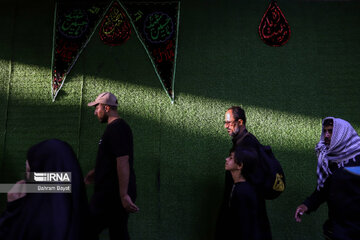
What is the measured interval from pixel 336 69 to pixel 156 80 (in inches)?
83.1

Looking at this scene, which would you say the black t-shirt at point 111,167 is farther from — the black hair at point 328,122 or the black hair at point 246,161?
the black hair at point 328,122

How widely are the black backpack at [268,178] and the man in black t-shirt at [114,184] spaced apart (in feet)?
3.24

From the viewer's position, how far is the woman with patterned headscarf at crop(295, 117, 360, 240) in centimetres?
237

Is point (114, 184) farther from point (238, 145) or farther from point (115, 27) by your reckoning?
point (115, 27)

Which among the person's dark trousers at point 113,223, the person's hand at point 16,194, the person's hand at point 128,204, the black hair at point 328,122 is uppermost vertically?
the black hair at point 328,122

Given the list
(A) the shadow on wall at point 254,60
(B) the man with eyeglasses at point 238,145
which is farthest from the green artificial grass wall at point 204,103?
(B) the man with eyeglasses at point 238,145

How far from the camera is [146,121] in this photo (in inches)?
168

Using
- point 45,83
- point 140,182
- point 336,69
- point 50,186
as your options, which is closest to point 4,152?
point 45,83

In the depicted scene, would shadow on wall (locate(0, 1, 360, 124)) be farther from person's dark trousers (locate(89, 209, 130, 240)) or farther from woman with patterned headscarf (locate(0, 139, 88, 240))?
woman with patterned headscarf (locate(0, 139, 88, 240))

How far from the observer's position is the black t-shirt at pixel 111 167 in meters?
2.82

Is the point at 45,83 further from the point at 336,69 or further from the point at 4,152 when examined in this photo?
the point at 336,69

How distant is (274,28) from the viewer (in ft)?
13.8

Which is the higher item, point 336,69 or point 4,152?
point 336,69

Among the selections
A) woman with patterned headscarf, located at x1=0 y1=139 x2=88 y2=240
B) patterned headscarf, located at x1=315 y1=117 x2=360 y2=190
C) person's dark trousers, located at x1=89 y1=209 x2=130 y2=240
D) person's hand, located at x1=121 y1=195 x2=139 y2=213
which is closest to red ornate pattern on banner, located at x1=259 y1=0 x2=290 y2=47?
patterned headscarf, located at x1=315 y1=117 x2=360 y2=190
